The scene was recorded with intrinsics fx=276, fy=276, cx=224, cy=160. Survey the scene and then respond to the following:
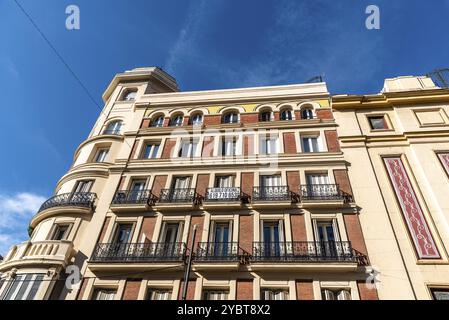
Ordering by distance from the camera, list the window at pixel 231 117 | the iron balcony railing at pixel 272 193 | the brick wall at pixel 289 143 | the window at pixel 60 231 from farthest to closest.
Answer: the window at pixel 231 117, the brick wall at pixel 289 143, the window at pixel 60 231, the iron balcony railing at pixel 272 193

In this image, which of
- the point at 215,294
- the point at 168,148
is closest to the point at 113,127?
the point at 168,148

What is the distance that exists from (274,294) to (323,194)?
18.3ft

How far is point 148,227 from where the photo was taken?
47.1ft

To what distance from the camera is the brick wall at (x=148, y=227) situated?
14045 mm

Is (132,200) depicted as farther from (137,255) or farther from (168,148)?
(168,148)

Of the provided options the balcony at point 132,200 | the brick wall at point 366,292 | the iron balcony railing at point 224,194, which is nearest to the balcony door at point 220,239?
the iron balcony railing at point 224,194

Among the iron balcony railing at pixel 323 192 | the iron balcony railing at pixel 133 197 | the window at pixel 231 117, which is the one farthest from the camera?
the window at pixel 231 117

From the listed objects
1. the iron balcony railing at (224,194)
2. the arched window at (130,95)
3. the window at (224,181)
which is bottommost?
the iron balcony railing at (224,194)

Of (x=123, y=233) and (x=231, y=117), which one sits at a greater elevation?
(x=231, y=117)

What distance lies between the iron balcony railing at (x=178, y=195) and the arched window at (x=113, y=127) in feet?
24.7

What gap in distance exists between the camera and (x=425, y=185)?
13867mm

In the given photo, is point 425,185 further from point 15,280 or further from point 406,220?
point 15,280

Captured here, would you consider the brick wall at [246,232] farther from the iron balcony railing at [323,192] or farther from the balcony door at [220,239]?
the iron balcony railing at [323,192]

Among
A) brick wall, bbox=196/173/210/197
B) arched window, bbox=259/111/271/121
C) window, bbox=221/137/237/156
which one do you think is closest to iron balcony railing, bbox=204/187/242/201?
brick wall, bbox=196/173/210/197
